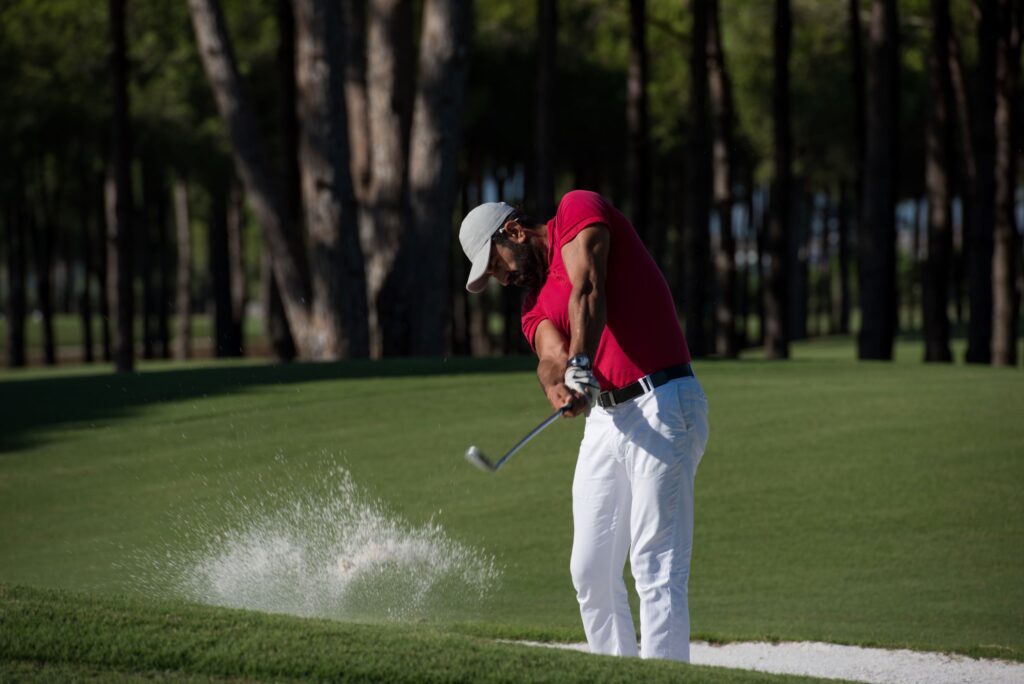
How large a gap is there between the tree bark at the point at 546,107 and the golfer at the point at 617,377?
54.4 ft

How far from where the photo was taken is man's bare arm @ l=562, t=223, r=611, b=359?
5.25m

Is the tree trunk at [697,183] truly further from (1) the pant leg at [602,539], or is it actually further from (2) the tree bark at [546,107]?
(1) the pant leg at [602,539]

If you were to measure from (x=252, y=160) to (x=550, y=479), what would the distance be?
9.53 m

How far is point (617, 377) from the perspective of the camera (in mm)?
5438

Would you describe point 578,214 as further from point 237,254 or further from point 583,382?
point 237,254

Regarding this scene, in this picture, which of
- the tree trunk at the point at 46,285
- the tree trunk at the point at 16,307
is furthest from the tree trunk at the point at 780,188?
the tree trunk at the point at 16,307

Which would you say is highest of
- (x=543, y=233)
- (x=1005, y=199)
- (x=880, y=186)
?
(x=880, y=186)

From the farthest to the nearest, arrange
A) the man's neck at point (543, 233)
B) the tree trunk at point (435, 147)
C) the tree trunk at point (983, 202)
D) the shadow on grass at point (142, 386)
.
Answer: the tree trunk at point (983, 202) < the tree trunk at point (435, 147) < the shadow on grass at point (142, 386) < the man's neck at point (543, 233)

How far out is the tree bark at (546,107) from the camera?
22297 millimetres

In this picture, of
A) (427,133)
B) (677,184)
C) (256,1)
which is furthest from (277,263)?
(677,184)

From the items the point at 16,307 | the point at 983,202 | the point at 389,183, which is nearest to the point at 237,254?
the point at 16,307

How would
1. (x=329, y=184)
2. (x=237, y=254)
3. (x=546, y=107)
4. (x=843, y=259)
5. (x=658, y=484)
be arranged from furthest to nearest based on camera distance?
(x=843, y=259) → (x=237, y=254) → (x=546, y=107) → (x=329, y=184) → (x=658, y=484)

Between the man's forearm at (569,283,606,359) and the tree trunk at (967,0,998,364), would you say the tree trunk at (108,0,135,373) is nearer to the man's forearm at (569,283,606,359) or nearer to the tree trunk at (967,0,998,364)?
the tree trunk at (967,0,998,364)

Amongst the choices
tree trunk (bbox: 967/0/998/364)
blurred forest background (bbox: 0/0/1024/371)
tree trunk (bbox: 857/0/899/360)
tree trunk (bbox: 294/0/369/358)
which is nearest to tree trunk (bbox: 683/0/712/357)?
blurred forest background (bbox: 0/0/1024/371)
